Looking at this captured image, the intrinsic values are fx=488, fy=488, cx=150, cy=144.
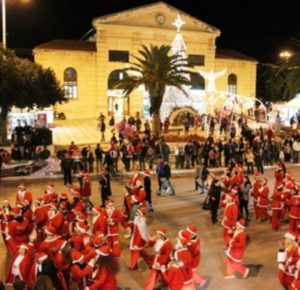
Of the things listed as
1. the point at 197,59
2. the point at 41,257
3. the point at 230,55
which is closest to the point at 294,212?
the point at 41,257

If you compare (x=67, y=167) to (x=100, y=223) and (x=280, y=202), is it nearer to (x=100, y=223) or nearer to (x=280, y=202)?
(x=100, y=223)

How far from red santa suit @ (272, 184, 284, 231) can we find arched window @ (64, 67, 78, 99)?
34.8m

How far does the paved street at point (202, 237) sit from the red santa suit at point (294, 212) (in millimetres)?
526

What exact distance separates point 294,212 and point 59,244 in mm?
7170

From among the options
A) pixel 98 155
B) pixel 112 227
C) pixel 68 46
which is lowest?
pixel 112 227

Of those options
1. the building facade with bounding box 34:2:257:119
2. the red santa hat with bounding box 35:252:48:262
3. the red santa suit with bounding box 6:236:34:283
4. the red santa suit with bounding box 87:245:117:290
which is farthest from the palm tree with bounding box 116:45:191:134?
the red santa suit with bounding box 87:245:117:290

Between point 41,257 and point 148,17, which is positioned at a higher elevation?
point 148,17

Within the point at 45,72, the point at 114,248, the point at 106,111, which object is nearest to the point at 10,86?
the point at 45,72

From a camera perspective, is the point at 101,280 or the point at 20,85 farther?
the point at 20,85

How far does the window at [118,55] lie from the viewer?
47.6m

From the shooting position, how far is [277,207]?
14.5 metres

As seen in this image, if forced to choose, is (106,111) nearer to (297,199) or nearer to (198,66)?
(198,66)

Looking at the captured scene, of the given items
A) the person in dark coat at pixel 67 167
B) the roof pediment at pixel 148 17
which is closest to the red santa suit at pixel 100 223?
the person in dark coat at pixel 67 167

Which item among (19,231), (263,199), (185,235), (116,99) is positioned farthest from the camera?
(116,99)
